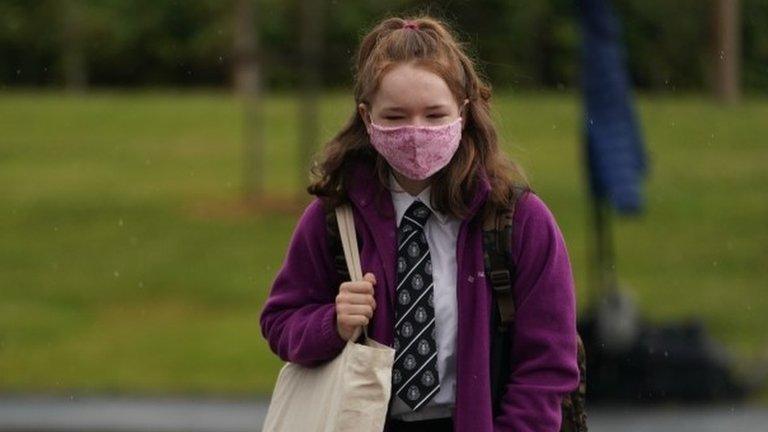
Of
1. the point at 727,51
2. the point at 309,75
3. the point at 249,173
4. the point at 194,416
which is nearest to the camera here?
the point at 194,416

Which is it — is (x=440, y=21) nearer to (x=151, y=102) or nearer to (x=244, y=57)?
(x=244, y=57)

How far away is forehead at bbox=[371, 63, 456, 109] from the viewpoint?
323cm

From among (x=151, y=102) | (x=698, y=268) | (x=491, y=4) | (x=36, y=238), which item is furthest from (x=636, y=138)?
(x=151, y=102)

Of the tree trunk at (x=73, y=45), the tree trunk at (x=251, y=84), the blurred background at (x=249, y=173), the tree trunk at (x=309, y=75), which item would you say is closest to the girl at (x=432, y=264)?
the blurred background at (x=249, y=173)

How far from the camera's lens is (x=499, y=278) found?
10.6 ft

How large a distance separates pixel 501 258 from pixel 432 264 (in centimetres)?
13

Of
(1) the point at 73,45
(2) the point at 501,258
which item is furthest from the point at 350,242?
(1) the point at 73,45

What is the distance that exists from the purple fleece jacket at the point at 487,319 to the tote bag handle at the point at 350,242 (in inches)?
0.7

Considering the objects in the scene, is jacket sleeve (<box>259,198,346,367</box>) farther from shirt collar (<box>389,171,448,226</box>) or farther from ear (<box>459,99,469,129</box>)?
ear (<box>459,99,469,129</box>)

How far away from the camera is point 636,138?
10.1 metres

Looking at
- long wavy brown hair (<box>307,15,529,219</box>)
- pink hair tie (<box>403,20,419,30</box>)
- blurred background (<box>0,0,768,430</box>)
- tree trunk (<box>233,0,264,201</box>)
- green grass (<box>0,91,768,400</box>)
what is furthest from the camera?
tree trunk (<box>233,0,264,201</box>)

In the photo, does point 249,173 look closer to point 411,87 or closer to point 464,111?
point 464,111

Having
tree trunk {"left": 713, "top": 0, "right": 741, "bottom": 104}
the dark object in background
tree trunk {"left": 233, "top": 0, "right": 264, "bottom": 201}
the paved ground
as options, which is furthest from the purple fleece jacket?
tree trunk {"left": 233, "top": 0, "right": 264, "bottom": 201}

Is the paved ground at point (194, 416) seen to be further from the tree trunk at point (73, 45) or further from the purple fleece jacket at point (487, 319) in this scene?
the tree trunk at point (73, 45)
